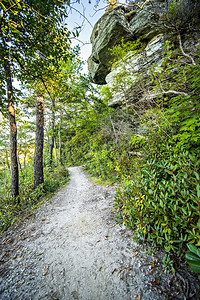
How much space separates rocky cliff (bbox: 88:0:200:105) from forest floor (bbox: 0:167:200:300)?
18.3 ft

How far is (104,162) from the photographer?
7.93 m

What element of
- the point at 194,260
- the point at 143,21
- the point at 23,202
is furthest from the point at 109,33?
the point at 23,202

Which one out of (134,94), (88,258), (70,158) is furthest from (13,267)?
(70,158)

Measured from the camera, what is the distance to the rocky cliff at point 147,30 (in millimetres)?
5422

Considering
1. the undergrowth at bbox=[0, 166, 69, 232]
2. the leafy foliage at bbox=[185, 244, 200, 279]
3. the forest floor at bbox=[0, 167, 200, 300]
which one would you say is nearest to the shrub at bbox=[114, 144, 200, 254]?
the leafy foliage at bbox=[185, 244, 200, 279]

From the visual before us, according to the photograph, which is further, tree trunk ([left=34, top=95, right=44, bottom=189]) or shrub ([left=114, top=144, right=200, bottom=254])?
tree trunk ([left=34, top=95, right=44, bottom=189])

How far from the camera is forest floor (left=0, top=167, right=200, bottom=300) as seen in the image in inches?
56.9

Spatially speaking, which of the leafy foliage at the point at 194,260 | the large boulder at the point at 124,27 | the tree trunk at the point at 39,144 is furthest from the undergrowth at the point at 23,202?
the large boulder at the point at 124,27

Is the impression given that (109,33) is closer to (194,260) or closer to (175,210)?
(175,210)

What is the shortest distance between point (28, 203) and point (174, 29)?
11.5m

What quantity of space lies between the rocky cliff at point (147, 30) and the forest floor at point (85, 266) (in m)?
5.59

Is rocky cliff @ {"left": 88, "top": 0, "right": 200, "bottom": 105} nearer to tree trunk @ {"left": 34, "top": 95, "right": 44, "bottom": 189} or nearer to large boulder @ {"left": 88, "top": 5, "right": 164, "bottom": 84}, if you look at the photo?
large boulder @ {"left": 88, "top": 5, "right": 164, "bottom": 84}

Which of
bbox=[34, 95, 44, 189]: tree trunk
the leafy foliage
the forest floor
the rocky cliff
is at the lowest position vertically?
the forest floor

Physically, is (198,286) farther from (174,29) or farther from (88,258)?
(174,29)
